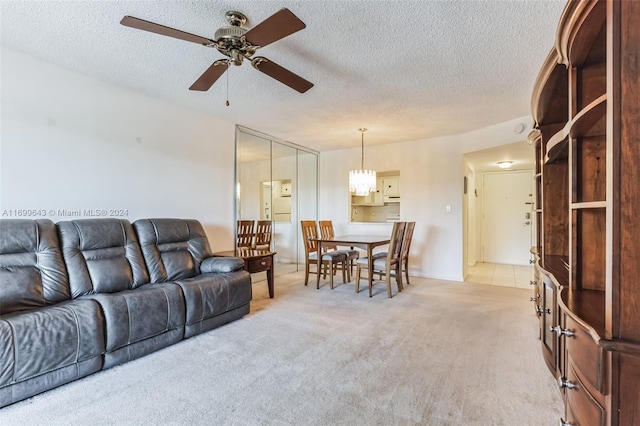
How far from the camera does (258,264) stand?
3.78 metres

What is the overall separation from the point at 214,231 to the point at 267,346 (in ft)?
7.26

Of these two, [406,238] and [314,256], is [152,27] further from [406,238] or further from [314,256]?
[406,238]

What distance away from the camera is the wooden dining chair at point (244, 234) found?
462 centimetres

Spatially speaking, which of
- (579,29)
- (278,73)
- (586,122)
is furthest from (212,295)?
(579,29)

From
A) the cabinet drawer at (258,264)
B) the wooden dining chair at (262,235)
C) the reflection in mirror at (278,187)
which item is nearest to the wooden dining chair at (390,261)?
the cabinet drawer at (258,264)

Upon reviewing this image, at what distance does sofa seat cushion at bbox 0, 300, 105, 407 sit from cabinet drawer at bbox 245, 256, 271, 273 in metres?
1.68

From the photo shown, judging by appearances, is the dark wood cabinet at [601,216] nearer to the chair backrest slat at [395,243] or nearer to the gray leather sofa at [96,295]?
the chair backrest slat at [395,243]

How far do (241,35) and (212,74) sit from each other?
1.74 feet

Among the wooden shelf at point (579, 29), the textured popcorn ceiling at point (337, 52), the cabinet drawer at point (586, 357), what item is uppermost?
the textured popcorn ceiling at point (337, 52)

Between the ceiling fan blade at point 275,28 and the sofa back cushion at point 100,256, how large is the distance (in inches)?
84.3

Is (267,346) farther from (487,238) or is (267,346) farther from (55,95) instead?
(487,238)

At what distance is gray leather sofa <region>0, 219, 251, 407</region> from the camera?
1.85m

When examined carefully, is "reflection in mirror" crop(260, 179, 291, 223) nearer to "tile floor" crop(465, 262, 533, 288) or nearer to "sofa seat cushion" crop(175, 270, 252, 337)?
"sofa seat cushion" crop(175, 270, 252, 337)

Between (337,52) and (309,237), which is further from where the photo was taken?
(309,237)
